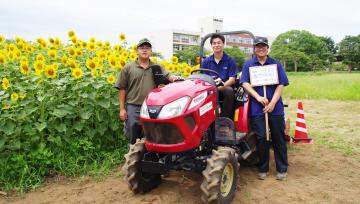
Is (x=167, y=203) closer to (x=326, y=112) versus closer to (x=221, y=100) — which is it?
(x=221, y=100)

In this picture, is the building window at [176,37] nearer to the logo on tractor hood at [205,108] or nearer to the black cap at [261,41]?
the black cap at [261,41]

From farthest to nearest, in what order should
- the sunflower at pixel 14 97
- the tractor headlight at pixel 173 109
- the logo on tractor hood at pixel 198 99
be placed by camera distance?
the sunflower at pixel 14 97
the logo on tractor hood at pixel 198 99
the tractor headlight at pixel 173 109

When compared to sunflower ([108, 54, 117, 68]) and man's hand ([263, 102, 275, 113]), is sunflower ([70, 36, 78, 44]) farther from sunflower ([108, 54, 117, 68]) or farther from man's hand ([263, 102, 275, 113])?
man's hand ([263, 102, 275, 113])

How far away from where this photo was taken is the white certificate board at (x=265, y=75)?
4684 mm

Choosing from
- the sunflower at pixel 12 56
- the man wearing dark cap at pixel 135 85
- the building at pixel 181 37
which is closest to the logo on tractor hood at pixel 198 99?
the man wearing dark cap at pixel 135 85

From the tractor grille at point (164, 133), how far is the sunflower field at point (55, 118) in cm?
166

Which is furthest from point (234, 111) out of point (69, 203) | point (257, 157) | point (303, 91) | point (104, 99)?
point (303, 91)

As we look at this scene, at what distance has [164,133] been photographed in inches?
139

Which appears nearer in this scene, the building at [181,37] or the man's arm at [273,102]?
the man's arm at [273,102]

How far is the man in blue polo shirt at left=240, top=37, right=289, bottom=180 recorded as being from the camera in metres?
4.73

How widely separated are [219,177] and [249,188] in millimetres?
1050

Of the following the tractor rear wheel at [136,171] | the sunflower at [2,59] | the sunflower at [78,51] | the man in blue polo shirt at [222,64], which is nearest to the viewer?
the tractor rear wheel at [136,171]

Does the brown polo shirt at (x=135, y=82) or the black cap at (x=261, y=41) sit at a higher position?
the black cap at (x=261, y=41)

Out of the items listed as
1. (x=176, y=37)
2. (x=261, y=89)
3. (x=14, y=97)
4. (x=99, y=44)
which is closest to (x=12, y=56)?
(x=14, y=97)
